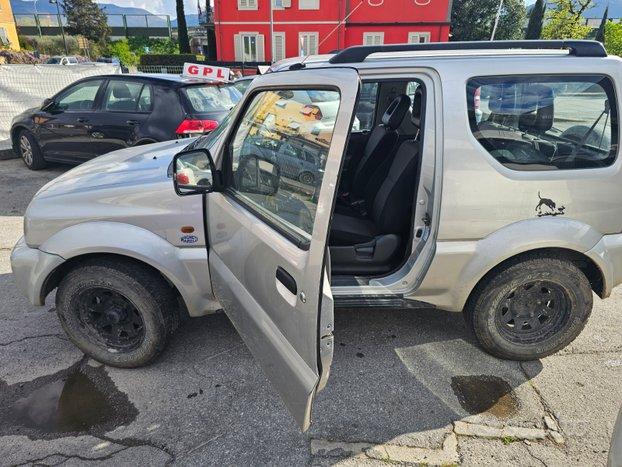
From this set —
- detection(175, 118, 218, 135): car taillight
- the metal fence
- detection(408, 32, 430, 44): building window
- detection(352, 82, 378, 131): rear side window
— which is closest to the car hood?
detection(352, 82, 378, 131): rear side window

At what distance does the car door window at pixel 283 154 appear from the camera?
5.87 ft

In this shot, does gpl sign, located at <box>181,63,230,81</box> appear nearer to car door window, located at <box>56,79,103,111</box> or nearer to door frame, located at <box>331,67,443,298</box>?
car door window, located at <box>56,79,103,111</box>

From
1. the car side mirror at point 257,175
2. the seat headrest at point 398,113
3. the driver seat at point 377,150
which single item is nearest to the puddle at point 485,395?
the driver seat at point 377,150

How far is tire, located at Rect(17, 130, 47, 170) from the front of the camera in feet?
24.0

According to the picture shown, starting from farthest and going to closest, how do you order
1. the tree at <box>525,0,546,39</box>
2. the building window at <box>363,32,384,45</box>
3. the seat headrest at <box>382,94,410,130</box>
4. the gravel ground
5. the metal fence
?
the metal fence, the tree at <box>525,0,546,39</box>, the building window at <box>363,32,384,45</box>, the seat headrest at <box>382,94,410,130</box>, the gravel ground

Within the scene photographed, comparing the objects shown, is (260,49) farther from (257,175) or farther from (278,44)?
(257,175)

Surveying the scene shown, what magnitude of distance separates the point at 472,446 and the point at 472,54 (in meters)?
2.10

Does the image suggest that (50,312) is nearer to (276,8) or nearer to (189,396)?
(189,396)

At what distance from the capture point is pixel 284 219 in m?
1.91

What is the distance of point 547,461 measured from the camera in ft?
6.95

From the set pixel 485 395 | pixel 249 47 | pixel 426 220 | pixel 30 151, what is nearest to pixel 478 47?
pixel 426 220

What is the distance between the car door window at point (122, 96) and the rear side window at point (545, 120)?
5466 millimetres

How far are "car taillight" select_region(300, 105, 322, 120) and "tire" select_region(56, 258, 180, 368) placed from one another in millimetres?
1358

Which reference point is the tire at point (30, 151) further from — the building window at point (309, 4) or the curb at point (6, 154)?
the building window at point (309, 4)
